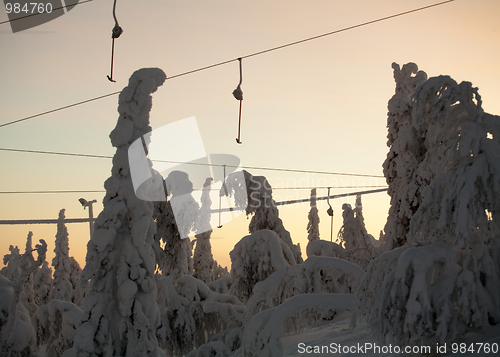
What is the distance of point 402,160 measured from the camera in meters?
17.7

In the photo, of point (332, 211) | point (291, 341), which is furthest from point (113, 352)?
point (332, 211)

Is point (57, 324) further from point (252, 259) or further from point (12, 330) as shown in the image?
point (252, 259)

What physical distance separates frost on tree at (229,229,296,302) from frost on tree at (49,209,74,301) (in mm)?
17684

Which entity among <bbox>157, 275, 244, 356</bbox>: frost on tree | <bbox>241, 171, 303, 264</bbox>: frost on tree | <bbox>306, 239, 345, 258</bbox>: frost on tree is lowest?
<bbox>157, 275, 244, 356</bbox>: frost on tree

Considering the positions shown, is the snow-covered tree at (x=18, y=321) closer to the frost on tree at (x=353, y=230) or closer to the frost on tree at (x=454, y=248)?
the frost on tree at (x=454, y=248)

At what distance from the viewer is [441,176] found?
8.60 meters

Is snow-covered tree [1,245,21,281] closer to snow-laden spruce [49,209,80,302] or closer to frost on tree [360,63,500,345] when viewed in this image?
snow-laden spruce [49,209,80,302]

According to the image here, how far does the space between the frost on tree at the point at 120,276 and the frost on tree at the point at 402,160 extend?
9011 millimetres

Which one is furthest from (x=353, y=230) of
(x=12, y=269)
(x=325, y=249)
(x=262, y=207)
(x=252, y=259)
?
(x=12, y=269)

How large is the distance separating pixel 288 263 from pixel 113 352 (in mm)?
8852

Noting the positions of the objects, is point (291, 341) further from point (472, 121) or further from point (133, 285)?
point (472, 121)

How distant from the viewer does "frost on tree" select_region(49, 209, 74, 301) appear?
3331 cm

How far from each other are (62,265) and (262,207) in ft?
61.6

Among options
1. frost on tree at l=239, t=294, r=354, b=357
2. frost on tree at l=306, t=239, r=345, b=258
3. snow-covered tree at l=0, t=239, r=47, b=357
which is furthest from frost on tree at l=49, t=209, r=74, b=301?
frost on tree at l=239, t=294, r=354, b=357
